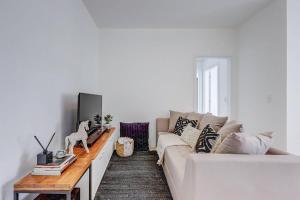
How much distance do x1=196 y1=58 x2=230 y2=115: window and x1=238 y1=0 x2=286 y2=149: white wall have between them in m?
0.45

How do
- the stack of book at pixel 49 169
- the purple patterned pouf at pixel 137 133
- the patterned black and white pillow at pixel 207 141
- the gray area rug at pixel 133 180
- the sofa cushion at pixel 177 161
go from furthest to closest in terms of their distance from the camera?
the purple patterned pouf at pixel 137 133 < the gray area rug at pixel 133 180 < the patterned black and white pillow at pixel 207 141 < the sofa cushion at pixel 177 161 < the stack of book at pixel 49 169

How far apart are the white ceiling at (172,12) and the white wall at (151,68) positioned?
0.82 ft

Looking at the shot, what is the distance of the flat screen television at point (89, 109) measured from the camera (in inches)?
95.7

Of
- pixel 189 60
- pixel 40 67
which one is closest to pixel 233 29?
pixel 189 60

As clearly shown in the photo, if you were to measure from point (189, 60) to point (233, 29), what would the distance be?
1.22 metres

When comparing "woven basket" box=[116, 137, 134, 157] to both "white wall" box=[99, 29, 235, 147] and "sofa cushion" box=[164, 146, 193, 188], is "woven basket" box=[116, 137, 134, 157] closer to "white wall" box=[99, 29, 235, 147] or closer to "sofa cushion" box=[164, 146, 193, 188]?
"white wall" box=[99, 29, 235, 147]

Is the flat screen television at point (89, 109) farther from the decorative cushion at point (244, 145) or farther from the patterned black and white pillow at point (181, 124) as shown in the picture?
the decorative cushion at point (244, 145)

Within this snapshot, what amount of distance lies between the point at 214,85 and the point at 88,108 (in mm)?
4364

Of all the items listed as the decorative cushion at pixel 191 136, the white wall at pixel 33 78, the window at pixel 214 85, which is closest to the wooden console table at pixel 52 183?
the white wall at pixel 33 78

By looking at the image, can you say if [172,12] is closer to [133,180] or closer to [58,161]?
[133,180]

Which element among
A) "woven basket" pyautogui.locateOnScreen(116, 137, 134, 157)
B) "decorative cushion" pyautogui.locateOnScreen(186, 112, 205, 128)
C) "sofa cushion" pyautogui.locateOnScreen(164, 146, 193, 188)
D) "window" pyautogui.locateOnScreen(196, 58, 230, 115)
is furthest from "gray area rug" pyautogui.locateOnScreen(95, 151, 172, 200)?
"window" pyautogui.locateOnScreen(196, 58, 230, 115)

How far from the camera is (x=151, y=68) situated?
178 inches

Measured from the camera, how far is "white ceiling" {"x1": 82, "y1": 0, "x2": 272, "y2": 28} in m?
3.28

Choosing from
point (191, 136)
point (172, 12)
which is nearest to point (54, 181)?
point (191, 136)
